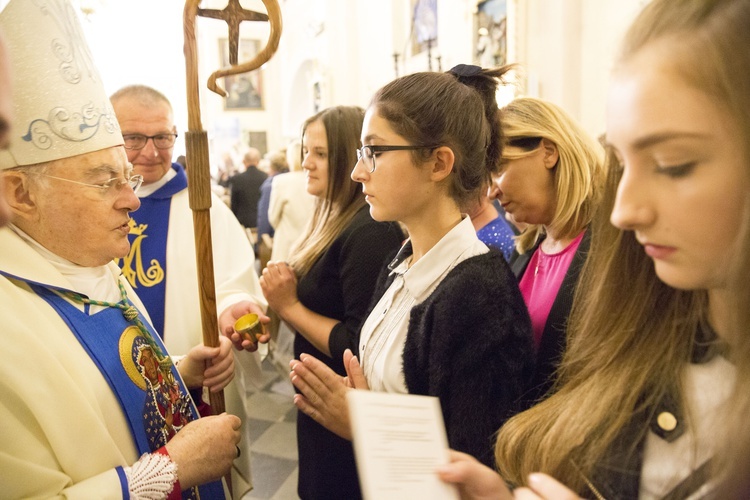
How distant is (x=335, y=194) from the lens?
221 cm

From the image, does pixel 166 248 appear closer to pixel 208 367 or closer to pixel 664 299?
pixel 208 367

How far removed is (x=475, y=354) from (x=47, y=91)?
1.31 meters

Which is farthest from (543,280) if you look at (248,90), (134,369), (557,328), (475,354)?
(248,90)

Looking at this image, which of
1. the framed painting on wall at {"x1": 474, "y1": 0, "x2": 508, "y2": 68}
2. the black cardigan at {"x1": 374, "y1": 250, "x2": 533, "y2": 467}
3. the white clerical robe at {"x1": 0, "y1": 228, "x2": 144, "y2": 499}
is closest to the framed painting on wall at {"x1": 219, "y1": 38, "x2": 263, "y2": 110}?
the framed painting on wall at {"x1": 474, "y1": 0, "x2": 508, "y2": 68}

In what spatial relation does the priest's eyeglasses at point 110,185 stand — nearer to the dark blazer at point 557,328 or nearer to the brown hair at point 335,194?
the brown hair at point 335,194

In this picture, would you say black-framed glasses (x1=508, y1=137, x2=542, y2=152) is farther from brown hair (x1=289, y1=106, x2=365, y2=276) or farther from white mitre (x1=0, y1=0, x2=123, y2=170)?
white mitre (x1=0, y1=0, x2=123, y2=170)

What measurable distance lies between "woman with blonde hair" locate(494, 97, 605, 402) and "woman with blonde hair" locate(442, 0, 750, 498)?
1.90ft

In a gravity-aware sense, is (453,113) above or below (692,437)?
above

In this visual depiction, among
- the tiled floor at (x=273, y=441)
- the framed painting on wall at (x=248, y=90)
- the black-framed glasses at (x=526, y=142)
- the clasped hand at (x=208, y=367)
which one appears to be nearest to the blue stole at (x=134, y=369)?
the clasped hand at (x=208, y=367)

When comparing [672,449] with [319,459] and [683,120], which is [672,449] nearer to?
[683,120]

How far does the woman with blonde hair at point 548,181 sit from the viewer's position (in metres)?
1.69

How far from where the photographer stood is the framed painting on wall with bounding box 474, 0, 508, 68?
6.23 metres

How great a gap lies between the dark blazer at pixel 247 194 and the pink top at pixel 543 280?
6.41 metres

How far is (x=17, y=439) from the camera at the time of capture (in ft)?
3.54
